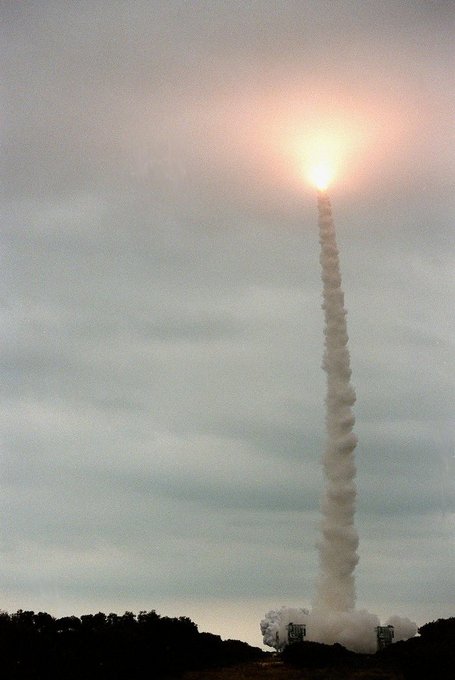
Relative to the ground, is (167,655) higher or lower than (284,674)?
higher

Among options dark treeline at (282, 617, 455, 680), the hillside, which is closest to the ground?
the hillside

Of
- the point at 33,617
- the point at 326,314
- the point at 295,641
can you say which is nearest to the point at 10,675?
the point at 33,617

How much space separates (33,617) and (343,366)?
40.7m

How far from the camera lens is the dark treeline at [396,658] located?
334 feet

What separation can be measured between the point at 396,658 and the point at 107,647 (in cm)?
2599

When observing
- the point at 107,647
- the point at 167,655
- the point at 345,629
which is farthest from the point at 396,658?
the point at 107,647

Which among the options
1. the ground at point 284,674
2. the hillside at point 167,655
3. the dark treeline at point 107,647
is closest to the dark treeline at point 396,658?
the hillside at point 167,655

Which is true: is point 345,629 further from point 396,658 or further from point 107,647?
point 107,647

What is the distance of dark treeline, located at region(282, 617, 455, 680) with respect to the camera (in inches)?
4003

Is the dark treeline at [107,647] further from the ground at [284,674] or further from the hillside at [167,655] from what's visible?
the ground at [284,674]

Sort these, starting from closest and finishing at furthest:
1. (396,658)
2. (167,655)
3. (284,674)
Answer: (284,674) → (167,655) → (396,658)

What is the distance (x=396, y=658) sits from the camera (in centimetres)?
10950

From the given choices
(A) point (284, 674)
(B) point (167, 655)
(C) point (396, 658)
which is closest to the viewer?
(A) point (284, 674)

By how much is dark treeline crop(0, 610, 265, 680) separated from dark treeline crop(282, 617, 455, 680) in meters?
8.33
